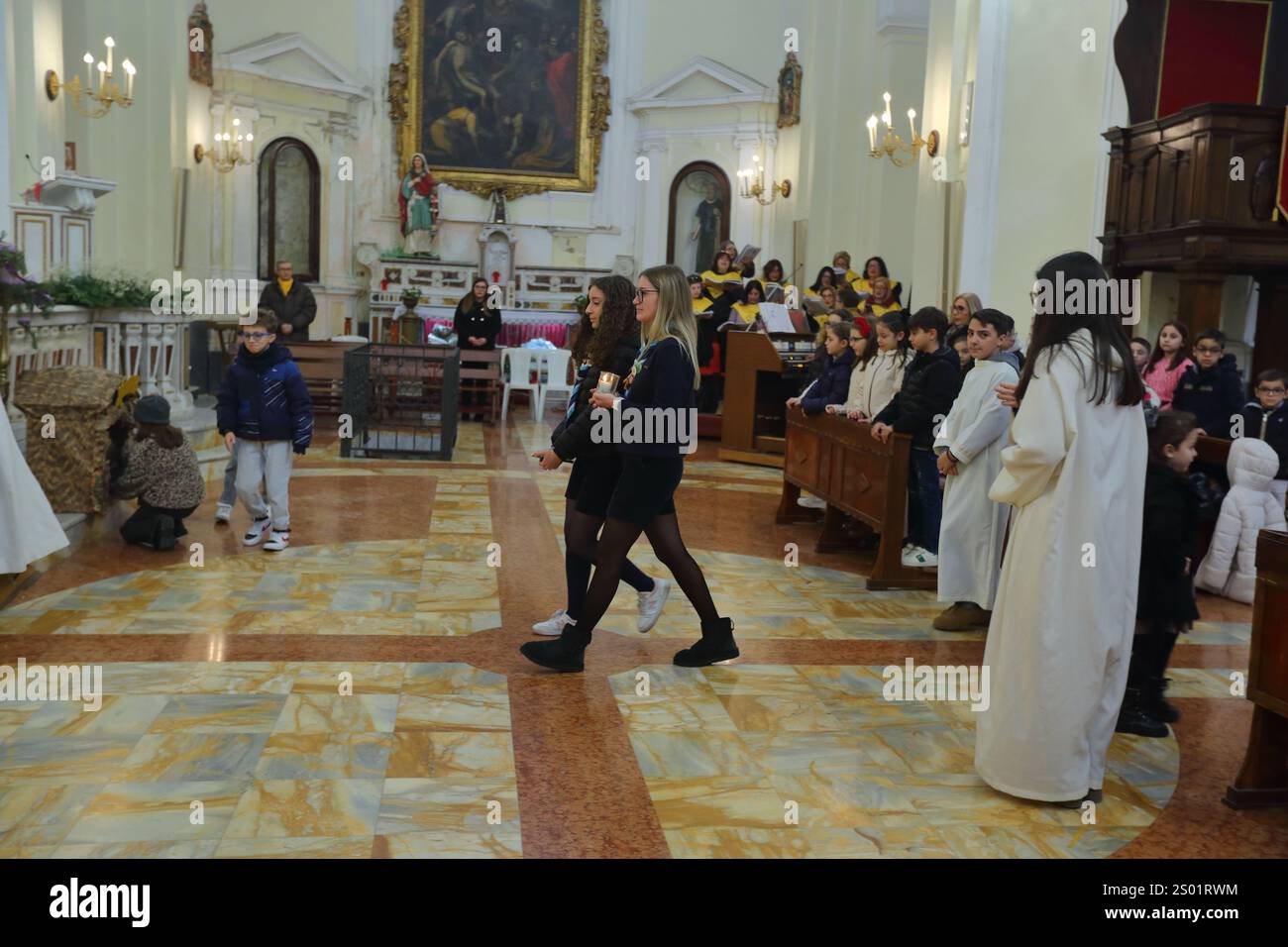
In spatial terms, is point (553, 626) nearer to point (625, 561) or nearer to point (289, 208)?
point (625, 561)

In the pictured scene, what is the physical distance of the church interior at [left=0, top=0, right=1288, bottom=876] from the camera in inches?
165

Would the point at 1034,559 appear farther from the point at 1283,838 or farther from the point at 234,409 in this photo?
the point at 234,409

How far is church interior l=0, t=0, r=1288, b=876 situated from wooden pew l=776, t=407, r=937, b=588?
0.12 ft

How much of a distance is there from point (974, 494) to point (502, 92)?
54.1 feet

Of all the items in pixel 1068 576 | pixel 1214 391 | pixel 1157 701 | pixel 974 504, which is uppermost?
pixel 1214 391

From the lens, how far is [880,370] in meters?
8.44

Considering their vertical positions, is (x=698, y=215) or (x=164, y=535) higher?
(x=698, y=215)

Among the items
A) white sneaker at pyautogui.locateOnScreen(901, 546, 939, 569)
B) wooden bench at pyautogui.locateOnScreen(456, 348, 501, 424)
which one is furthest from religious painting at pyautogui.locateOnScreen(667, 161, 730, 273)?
white sneaker at pyautogui.locateOnScreen(901, 546, 939, 569)

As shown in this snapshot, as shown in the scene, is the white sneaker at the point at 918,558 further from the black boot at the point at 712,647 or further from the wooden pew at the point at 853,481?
the black boot at the point at 712,647

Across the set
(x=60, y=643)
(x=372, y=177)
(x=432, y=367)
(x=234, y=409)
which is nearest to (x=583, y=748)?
(x=60, y=643)

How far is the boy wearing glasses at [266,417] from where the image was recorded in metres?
7.72

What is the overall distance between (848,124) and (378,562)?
12.8 metres

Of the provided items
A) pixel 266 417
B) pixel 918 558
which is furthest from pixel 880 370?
pixel 266 417

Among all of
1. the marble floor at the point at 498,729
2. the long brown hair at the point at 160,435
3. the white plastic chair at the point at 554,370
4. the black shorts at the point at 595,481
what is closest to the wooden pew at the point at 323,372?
the white plastic chair at the point at 554,370
